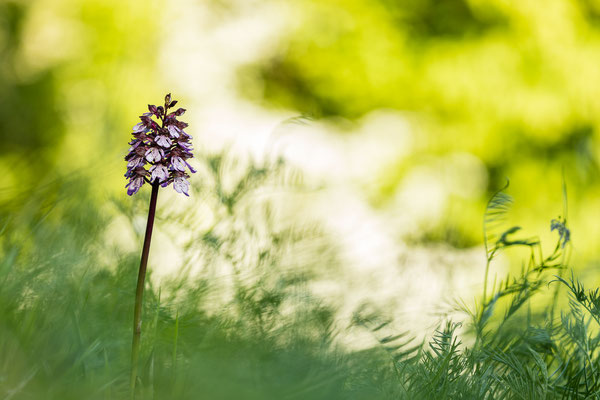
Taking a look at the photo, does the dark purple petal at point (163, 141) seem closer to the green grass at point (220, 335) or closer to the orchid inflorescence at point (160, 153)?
the orchid inflorescence at point (160, 153)

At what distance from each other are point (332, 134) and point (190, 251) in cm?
Answer: 219

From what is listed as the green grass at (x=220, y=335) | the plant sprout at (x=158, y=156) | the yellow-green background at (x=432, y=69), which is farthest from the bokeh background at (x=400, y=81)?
the plant sprout at (x=158, y=156)

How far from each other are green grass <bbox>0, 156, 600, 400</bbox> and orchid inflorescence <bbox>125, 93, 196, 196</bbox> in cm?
9

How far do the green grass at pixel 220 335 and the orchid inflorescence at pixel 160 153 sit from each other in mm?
87

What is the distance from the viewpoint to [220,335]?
1.55ft

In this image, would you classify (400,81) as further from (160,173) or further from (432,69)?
(160,173)

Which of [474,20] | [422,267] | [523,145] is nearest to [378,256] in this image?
[422,267]

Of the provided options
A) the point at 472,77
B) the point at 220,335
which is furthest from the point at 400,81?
the point at 220,335

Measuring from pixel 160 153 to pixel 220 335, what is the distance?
6.9 inches

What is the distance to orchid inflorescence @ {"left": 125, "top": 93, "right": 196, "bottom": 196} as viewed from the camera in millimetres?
374

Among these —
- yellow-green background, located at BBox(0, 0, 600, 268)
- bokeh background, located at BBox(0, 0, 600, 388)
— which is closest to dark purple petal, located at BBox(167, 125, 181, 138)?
bokeh background, located at BBox(0, 0, 600, 388)

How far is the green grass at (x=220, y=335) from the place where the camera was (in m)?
0.38

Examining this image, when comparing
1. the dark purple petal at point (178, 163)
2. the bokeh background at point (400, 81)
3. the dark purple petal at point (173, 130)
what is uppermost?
the bokeh background at point (400, 81)

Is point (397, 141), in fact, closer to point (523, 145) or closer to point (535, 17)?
point (523, 145)
